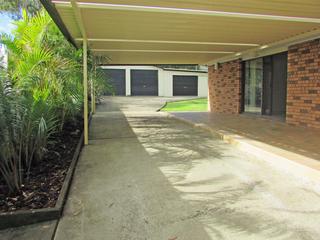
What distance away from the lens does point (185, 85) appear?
27938 millimetres

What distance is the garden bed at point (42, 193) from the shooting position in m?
2.77

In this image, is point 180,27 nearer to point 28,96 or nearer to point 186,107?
point 28,96

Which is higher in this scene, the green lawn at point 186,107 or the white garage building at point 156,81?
Answer: the white garage building at point 156,81

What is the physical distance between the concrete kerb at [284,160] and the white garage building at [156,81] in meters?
20.7

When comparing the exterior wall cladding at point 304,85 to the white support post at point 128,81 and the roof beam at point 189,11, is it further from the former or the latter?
the white support post at point 128,81

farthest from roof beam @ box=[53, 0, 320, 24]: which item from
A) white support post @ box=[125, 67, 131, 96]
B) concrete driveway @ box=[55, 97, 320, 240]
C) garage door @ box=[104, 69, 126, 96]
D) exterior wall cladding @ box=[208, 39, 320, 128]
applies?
white support post @ box=[125, 67, 131, 96]

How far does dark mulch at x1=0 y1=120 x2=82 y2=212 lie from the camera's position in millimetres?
3080

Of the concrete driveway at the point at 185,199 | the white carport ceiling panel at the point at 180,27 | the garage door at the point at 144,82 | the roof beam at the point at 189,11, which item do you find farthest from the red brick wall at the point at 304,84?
the garage door at the point at 144,82

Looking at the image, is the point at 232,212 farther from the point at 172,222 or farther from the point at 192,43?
the point at 192,43

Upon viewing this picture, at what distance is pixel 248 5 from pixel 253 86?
628cm

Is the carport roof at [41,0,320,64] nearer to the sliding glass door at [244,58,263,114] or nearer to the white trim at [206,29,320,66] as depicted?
the white trim at [206,29,320,66]

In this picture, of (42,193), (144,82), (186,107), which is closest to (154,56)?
(186,107)

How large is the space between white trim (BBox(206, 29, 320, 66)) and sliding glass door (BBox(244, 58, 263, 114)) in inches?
15.0

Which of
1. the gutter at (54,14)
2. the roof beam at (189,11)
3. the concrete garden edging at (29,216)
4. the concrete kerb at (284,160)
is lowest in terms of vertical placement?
the concrete garden edging at (29,216)
